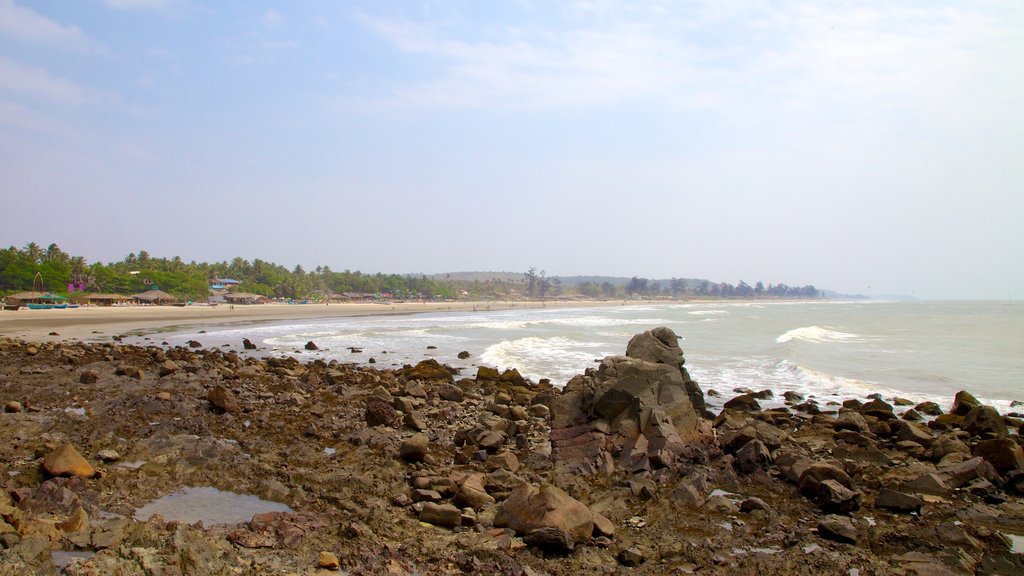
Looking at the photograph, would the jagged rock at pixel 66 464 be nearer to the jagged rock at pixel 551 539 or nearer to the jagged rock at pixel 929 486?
the jagged rock at pixel 551 539

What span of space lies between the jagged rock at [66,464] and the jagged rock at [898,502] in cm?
971

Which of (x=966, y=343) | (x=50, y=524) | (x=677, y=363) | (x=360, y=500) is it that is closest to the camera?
(x=50, y=524)

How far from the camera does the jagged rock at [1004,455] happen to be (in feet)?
28.7

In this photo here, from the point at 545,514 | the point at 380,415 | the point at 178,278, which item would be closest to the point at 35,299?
the point at 178,278

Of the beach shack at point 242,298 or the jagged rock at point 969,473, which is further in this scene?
the beach shack at point 242,298

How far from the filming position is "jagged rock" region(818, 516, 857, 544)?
21.0ft

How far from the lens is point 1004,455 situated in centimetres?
881

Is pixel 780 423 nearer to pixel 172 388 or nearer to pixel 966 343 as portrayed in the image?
pixel 172 388

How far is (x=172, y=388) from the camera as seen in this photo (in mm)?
13547

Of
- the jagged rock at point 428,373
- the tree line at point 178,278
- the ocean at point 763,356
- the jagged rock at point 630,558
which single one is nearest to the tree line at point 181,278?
the tree line at point 178,278

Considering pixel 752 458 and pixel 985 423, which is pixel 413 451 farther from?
pixel 985 423


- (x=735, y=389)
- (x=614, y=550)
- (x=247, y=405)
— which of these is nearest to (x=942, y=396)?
(x=735, y=389)

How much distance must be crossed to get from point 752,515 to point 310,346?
22943mm

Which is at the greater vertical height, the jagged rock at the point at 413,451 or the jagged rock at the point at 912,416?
the jagged rock at the point at 413,451
